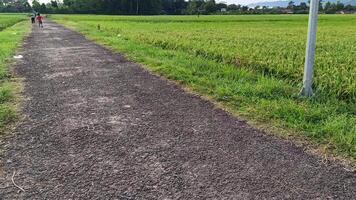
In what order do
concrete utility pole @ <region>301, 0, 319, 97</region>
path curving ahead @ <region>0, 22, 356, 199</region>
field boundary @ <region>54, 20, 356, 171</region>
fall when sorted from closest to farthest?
path curving ahead @ <region>0, 22, 356, 199</region>, field boundary @ <region>54, 20, 356, 171</region>, concrete utility pole @ <region>301, 0, 319, 97</region>

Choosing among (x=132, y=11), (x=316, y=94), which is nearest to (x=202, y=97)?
(x=316, y=94)

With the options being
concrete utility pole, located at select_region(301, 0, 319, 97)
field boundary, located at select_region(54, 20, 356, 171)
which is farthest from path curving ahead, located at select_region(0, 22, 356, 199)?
concrete utility pole, located at select_region(301, 0, 319, 97)

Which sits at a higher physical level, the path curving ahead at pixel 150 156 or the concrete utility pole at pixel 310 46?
the concrete utility pole at pixel 310 46

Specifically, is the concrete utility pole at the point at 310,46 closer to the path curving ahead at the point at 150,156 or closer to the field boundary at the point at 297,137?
the field boundary at the point at 297,137

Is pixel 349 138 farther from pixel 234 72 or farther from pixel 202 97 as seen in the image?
pixel 234 72

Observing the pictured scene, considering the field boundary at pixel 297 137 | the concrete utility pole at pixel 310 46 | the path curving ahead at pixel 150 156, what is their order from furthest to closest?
the concrete utility pole at pixel 310 46
the field boundary at pixel 297 137
the path curving ahead at pixel 150 156

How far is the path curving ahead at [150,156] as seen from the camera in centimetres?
325

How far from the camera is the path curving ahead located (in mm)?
3246

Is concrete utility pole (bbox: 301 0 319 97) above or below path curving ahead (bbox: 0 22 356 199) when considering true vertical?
above

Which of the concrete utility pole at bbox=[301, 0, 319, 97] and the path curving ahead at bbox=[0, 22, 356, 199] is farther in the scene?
the concrete utility pole at bbox=[301, 0, 319, 97]

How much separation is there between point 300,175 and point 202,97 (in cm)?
329

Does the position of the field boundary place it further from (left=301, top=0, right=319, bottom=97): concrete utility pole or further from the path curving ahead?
(left=301, top=0, right=319, bottom=97): concrete utility pole

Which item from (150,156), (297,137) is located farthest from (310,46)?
(150,156)

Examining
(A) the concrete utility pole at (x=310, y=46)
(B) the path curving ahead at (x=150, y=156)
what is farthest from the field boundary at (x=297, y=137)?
(A) the concrete utility pole at (x=310, y=46)
